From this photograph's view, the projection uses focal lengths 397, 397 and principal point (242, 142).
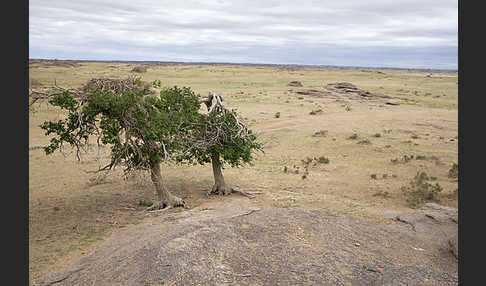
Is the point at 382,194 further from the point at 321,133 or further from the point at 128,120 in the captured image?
the point at 321,133

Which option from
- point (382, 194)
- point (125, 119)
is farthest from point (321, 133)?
point (125, 119)

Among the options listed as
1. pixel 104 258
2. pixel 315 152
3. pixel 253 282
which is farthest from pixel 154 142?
pixel 315 152

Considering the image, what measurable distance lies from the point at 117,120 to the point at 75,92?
115 cm

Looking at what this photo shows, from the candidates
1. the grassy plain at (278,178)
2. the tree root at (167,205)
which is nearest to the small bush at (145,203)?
the grassy plain at (278,178)

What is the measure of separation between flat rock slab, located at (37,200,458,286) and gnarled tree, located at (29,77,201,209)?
2.05m

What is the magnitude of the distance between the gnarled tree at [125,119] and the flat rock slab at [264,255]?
205cm

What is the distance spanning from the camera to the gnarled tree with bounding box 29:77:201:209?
9.14 meters

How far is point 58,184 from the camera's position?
47.7ft

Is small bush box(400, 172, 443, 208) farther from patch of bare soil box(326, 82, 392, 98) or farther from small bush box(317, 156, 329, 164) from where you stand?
patch of bare soil box(326, 82, 392, 98)

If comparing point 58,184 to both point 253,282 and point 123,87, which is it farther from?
point 253,282

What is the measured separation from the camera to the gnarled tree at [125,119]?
9.14 meters

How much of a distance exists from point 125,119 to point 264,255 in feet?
15.9

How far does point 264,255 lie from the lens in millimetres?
6996

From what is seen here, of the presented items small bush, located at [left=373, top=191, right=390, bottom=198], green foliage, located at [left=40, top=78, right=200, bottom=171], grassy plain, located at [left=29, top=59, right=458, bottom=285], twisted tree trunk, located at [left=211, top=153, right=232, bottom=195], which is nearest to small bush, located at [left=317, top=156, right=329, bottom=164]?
grassy plain, located at [left=29, top=59, right=458, bottom=285]
